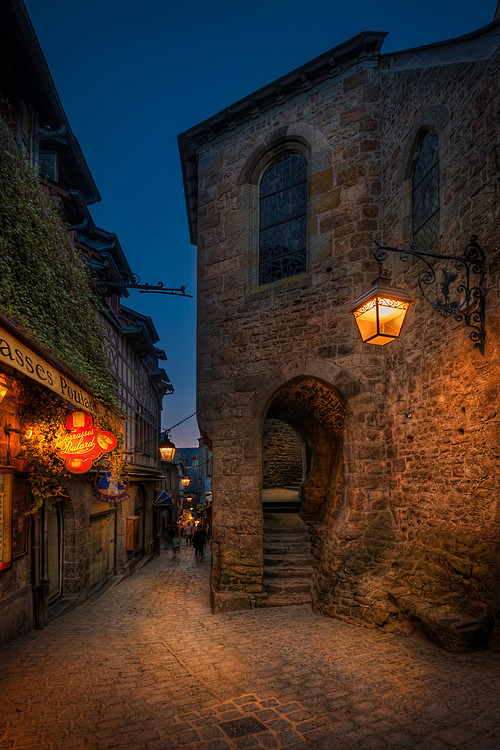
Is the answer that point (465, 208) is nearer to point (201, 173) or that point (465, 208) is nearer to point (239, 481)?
point (239, 481)

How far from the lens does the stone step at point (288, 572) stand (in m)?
7.58

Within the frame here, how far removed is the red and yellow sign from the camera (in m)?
5.75

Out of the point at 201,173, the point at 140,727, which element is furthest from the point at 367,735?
the point at 201,173

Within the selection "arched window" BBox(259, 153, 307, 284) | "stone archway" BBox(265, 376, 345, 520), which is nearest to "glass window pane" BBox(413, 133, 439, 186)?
"arched window" BBox(259, 153, 307, 284)

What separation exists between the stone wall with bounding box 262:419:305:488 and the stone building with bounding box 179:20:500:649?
17.1ft

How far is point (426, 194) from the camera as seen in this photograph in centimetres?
596

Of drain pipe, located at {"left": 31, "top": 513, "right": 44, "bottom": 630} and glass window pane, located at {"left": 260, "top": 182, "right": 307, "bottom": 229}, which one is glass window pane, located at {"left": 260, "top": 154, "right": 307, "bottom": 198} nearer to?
glass window pane, located at {"left": 260, "top": 182, "right": 307, "bottom": 229}

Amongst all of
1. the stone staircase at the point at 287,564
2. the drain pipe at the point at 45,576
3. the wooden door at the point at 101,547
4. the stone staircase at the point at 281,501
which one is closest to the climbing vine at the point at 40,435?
the drain pipe at the point at 45,576

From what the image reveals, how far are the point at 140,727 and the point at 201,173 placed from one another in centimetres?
896

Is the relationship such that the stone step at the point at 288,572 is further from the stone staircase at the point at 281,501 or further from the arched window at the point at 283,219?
the arched window at the point at 283,219

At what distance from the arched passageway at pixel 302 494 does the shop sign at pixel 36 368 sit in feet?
11.2

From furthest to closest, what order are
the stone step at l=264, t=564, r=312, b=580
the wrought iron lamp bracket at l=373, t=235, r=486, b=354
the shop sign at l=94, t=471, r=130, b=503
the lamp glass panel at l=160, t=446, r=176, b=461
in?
the lamp glass panel at l=160, t=446, r=176, b=461 < the shop sign at l=94, t=471, r=130, b=503 < the stone step at l=264, t=564, r=312, b=580 < the wrought iron lamp bracket at l=373, t=235, r=486, b=354

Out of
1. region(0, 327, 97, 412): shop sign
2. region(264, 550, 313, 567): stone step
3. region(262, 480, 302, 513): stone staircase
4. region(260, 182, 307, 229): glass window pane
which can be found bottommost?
region(264, 550, 313, 567): stone step

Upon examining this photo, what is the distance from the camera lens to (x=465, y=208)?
4852mm
